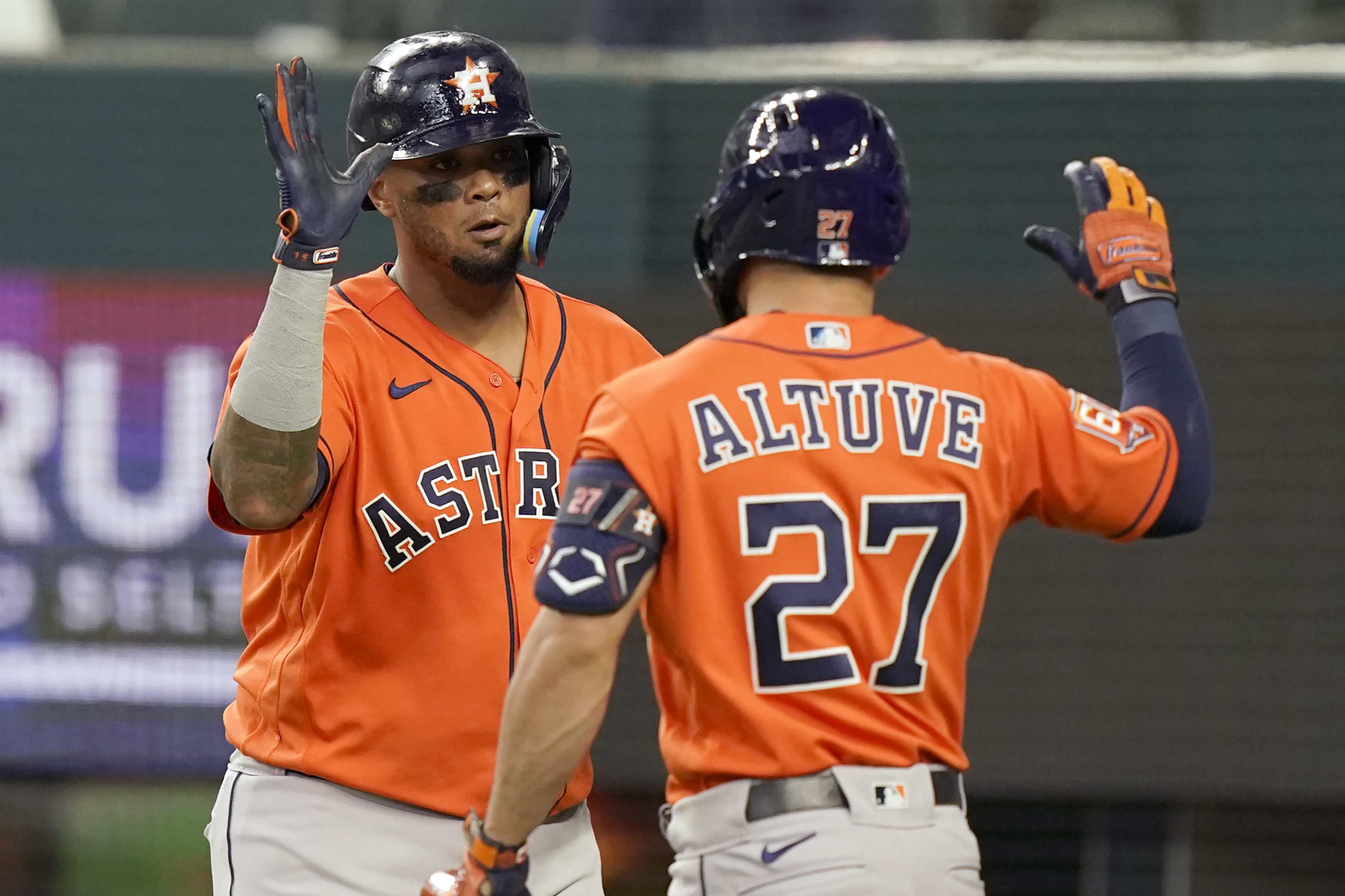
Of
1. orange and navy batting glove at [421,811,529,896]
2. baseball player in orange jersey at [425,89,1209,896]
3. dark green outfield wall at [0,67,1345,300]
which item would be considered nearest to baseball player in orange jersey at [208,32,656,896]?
orange and navy batting glove at [421,811,529,896]

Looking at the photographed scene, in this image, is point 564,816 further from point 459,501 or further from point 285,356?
point 285,356

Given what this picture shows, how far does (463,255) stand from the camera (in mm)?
2871

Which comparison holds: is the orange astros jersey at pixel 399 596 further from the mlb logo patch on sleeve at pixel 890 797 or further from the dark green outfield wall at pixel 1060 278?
the dark green outfield wall at pixel 1060 278

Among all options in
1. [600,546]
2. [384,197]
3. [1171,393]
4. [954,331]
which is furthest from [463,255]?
[954,331]

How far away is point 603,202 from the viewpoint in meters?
5.61

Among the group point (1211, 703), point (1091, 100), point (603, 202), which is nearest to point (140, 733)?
point (603, 202)

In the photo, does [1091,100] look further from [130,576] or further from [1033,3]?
[130,576]

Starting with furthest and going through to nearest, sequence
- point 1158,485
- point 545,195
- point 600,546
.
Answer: point 545,195, point 1158,485, point 600,546

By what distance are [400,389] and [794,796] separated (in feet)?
3.42

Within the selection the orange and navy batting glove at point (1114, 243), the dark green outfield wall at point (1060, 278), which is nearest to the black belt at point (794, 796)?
the orange and navy batting glove at point (1114, 243)

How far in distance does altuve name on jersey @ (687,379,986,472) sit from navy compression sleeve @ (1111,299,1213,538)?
33 cm

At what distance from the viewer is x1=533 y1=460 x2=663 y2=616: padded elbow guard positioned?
209 cm

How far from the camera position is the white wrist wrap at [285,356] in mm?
2443

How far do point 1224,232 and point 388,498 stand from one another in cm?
364
